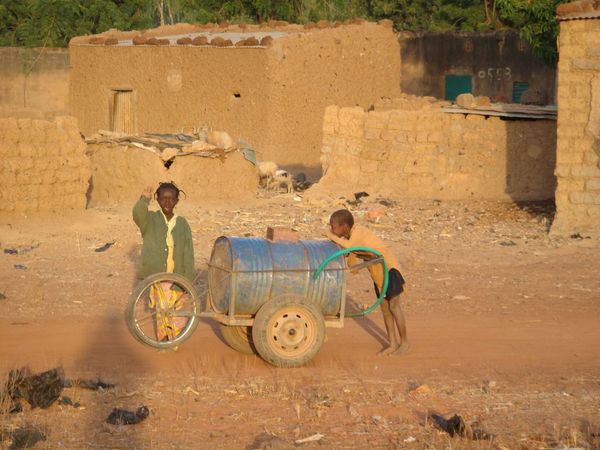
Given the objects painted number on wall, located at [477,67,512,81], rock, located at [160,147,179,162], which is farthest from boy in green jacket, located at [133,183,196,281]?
painted number on wall, located at [477,67,512,81]

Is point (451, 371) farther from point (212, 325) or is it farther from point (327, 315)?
point (212, 325)

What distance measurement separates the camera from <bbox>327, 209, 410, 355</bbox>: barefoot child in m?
7.88

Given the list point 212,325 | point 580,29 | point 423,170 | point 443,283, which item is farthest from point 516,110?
point 212,325

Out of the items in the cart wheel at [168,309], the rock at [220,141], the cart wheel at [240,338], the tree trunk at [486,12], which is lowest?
the cart wheel at [240,338]

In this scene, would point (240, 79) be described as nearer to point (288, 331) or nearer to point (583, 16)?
point (583, 16)

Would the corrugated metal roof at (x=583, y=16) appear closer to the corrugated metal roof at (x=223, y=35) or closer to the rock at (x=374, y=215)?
the rock at (x=374, y=215)

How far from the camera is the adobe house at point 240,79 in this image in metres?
21.3

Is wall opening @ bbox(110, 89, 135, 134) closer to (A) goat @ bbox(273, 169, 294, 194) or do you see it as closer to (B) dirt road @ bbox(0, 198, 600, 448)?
(A) goat @ bbox(273, 169, 294, 194)

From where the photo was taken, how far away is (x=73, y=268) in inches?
462

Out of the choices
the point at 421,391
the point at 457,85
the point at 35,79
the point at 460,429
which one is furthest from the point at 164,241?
the point at 35,79

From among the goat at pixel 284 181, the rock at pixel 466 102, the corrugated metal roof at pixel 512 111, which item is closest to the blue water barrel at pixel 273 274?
the corrugated metal roof at pixel 512 111

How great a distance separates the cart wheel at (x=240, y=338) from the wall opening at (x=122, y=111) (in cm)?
1565

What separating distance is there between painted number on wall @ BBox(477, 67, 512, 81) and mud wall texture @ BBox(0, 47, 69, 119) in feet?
34.5

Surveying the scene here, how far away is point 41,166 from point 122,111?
9800mm
